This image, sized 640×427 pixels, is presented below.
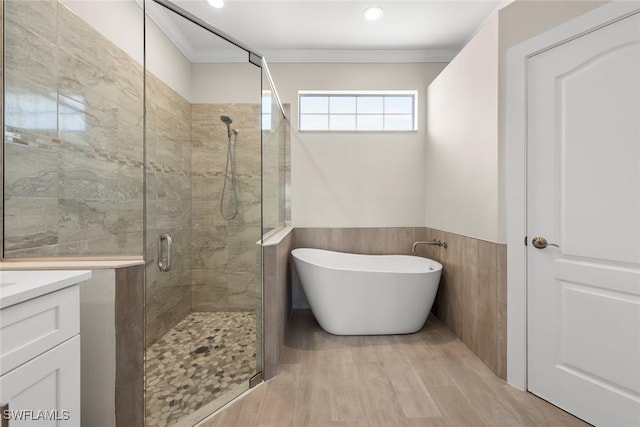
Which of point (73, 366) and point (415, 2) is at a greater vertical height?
point (415, 2)

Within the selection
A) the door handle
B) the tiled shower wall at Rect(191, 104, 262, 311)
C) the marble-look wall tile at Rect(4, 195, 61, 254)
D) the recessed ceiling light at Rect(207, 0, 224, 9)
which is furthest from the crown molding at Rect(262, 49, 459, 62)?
the marble-look wall tile at Rect(4, 195, 61, 254)

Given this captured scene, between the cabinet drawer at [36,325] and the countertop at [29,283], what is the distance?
0.02 metres

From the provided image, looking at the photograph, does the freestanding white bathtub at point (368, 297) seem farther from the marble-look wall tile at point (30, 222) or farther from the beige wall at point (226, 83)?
the marble-look wall tile at point (30, 222)

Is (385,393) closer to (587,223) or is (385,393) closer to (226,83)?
(587,223)

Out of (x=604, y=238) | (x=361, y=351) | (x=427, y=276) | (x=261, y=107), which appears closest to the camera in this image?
(x=604, y=238)

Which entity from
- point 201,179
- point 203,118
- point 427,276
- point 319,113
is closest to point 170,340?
point 201,179

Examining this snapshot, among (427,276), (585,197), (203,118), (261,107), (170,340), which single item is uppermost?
(261,107)

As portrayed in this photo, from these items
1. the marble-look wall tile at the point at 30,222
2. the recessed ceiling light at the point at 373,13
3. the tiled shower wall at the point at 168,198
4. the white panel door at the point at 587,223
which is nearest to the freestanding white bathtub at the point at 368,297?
the white panel door at the point at 587,223

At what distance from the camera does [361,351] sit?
88.1 inches

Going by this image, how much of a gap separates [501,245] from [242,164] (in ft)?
5.77

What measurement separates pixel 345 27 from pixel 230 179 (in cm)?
191

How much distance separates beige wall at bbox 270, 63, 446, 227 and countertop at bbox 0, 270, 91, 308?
2303 mm

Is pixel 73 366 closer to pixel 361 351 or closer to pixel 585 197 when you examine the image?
pixel 361 351

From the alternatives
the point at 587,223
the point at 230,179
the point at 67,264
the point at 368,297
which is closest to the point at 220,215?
the point at 230,179
